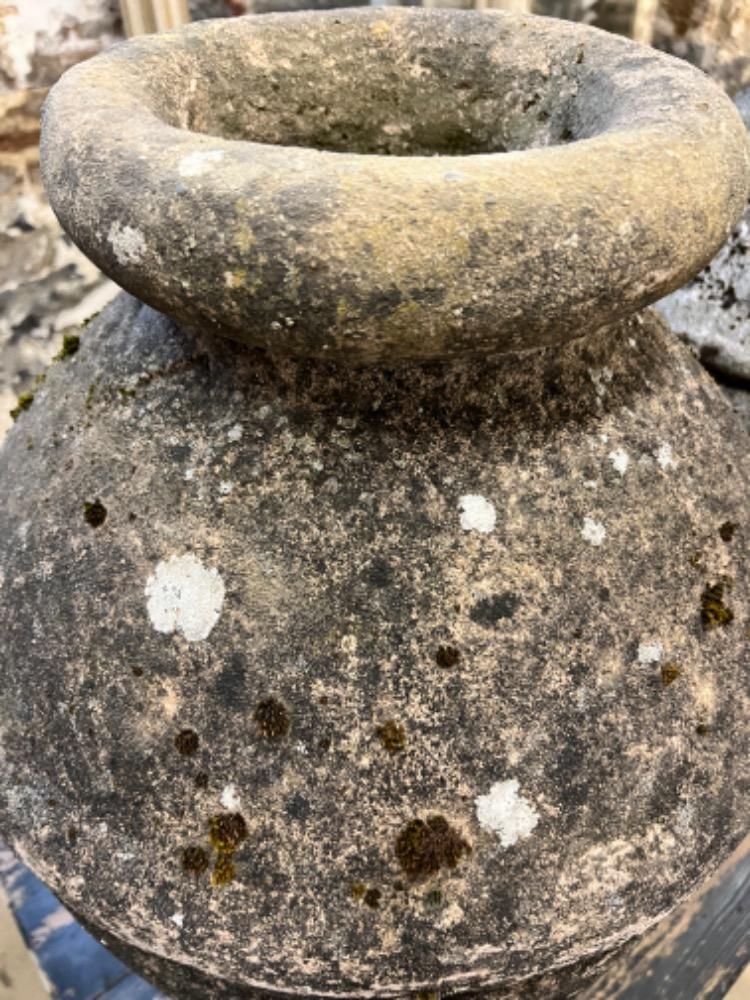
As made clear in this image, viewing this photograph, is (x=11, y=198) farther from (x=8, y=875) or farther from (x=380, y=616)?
(x=380, y=616)

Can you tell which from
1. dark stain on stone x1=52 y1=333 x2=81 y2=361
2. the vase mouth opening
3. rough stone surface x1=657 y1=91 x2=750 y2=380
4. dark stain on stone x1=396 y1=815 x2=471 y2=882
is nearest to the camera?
dark stain on stone x1=396 y1=815 x2=471 y2=882

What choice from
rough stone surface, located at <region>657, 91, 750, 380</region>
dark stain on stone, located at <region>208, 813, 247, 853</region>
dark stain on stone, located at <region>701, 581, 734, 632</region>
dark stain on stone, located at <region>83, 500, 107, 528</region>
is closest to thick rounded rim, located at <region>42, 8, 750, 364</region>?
dark stain on stone, located at <region>83, 500, 107, 528</region>

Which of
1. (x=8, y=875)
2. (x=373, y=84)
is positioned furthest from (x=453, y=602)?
(x=8, y=875)

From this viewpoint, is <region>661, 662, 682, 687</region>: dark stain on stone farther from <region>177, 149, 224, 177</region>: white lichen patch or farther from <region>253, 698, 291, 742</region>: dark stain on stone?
<region>177, 149, 224, 177</region>: white lichen patch

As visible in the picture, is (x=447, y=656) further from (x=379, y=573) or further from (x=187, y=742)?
(x=187, y=742)

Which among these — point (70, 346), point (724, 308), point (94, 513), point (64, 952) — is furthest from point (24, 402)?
point (724, 308)

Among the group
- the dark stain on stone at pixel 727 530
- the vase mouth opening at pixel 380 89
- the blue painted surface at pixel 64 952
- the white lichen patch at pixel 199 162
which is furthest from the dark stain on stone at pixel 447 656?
the blue painted surface at pixel 64 952
